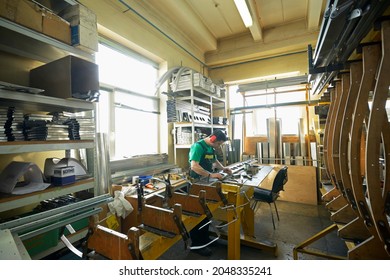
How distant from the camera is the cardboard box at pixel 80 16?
127cm

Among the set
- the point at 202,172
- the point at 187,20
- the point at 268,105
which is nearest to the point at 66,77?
the point at 202,172

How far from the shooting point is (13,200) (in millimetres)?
979

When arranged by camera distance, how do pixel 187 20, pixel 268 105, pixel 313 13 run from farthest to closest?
1. pixel 268 105
2. pixel 187 20
3. pixel 313 13

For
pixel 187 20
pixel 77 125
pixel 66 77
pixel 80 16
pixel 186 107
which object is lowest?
pixel 77 125

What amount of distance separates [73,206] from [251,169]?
6.81 ft

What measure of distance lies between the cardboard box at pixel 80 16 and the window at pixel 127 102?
34.5 inches

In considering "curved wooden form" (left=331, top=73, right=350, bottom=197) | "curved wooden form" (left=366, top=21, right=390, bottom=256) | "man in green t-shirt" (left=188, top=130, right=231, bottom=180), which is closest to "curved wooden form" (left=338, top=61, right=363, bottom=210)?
"curved wooden form" (left=331, top=73, right=350, bottom=197)

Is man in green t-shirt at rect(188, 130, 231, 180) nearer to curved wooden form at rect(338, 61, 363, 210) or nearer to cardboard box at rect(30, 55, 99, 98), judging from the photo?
curved wooden form at rect(338, 61, 363, 210)

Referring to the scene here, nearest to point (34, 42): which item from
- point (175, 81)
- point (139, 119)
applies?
point (139, 119)

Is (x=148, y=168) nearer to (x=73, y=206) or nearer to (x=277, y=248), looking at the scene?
(x=73, y=206)

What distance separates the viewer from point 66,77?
1.21 metres

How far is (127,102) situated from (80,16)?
56.6 inches

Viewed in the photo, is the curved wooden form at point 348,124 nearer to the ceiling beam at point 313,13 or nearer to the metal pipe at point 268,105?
the ceiling beam at point 313,13

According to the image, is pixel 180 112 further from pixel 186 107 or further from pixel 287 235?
pixel 287 235
